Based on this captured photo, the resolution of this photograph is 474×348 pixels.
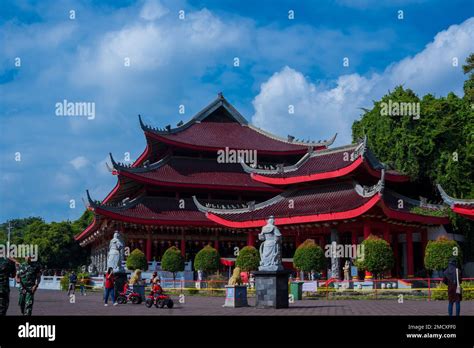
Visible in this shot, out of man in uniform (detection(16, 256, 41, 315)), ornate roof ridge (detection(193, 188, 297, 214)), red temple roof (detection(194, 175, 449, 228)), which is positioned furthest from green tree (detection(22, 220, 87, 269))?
man in uniform (detection(16, 256, 41, 315))

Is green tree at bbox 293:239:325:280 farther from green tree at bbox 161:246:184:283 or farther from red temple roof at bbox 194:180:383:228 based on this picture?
green tree at bbox 161:246:184:283

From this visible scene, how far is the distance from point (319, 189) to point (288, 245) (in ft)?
31.2

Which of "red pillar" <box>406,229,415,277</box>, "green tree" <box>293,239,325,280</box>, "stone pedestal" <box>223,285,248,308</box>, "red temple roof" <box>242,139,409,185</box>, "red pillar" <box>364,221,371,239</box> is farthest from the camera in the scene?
"red temple roof" <box>242,139,409,185</box>

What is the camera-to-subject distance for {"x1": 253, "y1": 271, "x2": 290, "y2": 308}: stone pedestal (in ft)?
76.0

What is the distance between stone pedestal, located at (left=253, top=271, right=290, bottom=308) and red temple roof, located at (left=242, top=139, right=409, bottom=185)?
716 inches

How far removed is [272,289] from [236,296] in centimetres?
227

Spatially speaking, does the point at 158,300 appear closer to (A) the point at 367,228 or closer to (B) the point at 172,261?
(B) the point at 172,261

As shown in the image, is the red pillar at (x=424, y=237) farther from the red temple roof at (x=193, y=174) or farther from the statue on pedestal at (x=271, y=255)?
the statue on pedestal at (x=271, y=255)

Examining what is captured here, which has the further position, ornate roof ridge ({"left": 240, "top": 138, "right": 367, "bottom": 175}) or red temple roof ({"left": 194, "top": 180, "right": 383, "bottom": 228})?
ornate roof ridge ({"left": 240, "top": 138, "right": 367, "bottom": 175})

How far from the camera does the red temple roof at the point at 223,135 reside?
5572 centimetres

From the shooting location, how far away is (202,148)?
55875 mm

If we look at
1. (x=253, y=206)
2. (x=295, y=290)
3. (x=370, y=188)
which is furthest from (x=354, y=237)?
(x=295, y=290)
